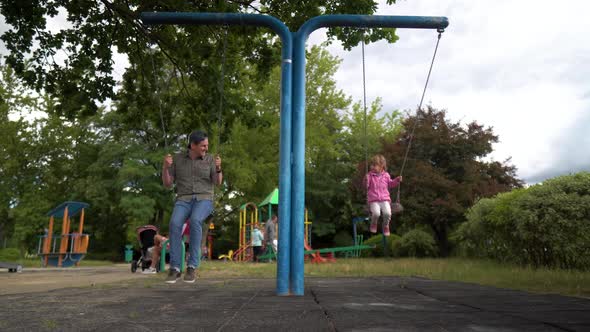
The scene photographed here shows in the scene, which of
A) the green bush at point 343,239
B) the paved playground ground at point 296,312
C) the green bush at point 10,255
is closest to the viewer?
the paved playground ground at point 296,312

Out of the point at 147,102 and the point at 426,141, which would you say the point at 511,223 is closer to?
the point at 147,102

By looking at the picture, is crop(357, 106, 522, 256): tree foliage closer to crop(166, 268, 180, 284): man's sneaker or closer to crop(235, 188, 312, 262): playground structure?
crop(235, 188, 312, 262): playground structure

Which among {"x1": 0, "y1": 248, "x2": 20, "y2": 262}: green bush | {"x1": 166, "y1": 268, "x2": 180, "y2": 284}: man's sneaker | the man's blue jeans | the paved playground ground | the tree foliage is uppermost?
the tree foliage

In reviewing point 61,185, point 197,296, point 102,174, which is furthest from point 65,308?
point 61,185

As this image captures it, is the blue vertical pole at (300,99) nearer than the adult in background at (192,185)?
Yes

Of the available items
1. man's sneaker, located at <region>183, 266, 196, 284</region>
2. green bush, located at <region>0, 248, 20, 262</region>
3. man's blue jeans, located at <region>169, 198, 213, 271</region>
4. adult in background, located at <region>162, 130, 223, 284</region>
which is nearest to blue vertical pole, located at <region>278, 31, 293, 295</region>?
adult in background, located at <region>162, 130, 223, 284</region>

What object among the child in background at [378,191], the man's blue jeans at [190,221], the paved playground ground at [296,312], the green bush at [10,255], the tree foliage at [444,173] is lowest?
the paved playground ground at [296,312]

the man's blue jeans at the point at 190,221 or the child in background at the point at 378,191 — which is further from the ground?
the child in background at the point at 378,191

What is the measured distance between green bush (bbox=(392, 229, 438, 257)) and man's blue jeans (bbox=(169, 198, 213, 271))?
49.2 feet

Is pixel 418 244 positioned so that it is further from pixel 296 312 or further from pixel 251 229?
pixel 296 312

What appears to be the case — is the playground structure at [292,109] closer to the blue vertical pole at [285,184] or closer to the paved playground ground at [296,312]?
the blue vertical pole at [285,184]

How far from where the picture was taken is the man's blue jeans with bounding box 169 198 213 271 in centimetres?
553

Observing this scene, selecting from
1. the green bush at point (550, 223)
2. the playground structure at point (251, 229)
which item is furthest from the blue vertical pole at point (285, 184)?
the playground structure at point (251, 229)

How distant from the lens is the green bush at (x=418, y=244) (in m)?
19.2
